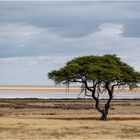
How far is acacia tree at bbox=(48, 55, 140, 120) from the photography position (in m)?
51.5

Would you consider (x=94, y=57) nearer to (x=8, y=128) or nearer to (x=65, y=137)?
(x=8, y=128)

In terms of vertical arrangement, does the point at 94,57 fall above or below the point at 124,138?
above

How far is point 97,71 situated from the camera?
2028 inches

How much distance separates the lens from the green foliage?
51.4m

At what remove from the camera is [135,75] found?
53531 millimetres

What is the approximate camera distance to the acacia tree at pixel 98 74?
51500 millimetres

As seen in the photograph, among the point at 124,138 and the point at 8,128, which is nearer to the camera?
the point at 124,138

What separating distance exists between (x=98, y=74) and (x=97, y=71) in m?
0.34

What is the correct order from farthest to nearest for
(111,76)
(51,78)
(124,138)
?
(51,78)
(111,76)
(124,138)

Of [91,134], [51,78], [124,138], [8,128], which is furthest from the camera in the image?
[51,78]

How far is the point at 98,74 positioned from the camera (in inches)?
2030

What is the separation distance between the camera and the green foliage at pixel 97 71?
2024 inches

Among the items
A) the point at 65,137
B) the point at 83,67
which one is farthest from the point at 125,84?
the point at 65,137

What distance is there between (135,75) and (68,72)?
7.48 m
